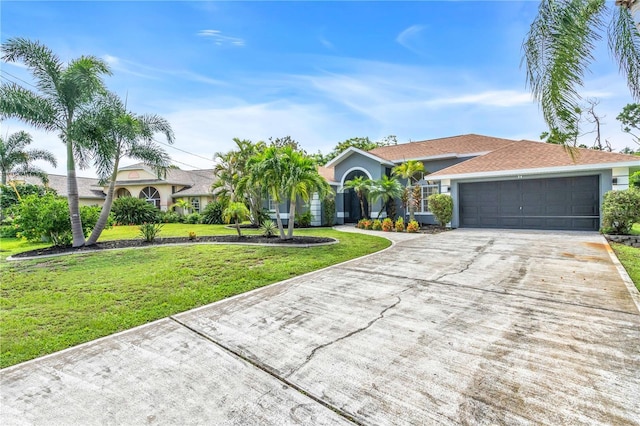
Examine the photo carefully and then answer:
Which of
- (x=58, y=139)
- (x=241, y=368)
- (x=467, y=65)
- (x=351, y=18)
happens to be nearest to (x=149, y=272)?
(x=241, y=368)

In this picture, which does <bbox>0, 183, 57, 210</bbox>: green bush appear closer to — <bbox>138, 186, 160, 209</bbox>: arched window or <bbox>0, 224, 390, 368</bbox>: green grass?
<bbox>138, 186, 160, 209</bbox>: arched window

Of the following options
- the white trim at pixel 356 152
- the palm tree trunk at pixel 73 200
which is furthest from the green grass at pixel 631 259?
the palm tree trunk at pixel 73 200

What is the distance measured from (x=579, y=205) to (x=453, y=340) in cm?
1396

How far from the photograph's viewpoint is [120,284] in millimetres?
6711

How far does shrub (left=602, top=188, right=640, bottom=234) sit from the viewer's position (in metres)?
11.2

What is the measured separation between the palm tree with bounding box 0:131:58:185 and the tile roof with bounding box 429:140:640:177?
27.7 m

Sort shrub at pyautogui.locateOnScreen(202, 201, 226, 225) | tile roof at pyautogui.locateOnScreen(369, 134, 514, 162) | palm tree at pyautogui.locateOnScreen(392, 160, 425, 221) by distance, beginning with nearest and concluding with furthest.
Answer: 1. palm tree at pyautogui.locateOnScreen(392, 160, 425, 221)
2. tile roof at pyautogui.locateOnScreen(369, 134, 514, 162)
3. shrub at pyautogui.locateOnScreen(202, 201, 226, 225)

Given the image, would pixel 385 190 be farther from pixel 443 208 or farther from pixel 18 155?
pixel 18 155

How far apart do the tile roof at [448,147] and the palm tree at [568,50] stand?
11.6m

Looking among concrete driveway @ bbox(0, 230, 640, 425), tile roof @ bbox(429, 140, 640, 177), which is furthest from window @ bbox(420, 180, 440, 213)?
concrete driveway @ bbox(0, 230, 640, 425)

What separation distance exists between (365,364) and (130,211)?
2530 centimetres

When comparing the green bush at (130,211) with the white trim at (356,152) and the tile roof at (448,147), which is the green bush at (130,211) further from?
the tile roof at (448,147)

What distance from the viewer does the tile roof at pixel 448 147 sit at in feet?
60.7

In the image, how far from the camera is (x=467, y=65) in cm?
1330
